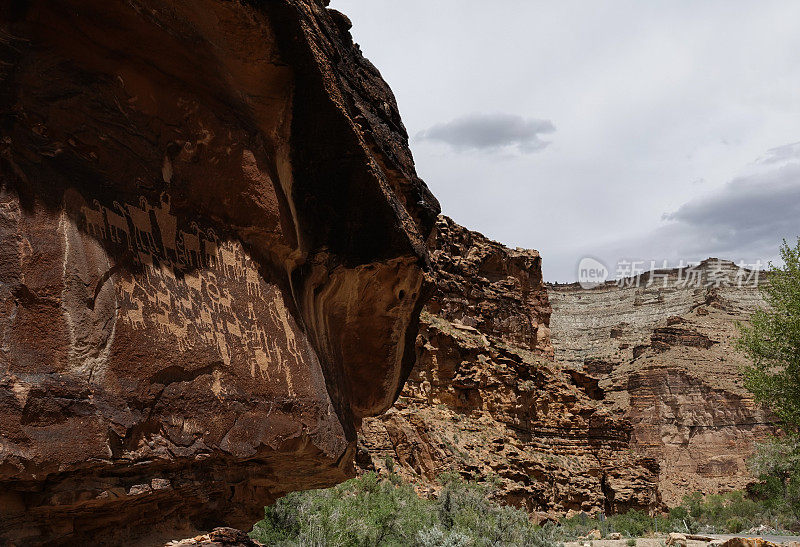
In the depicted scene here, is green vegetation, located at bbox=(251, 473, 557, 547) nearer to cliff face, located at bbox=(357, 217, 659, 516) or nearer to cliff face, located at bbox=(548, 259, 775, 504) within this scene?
cliff face, located at bbox=(357, 217, 659, 516)

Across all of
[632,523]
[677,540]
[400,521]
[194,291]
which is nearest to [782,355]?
[677,540]

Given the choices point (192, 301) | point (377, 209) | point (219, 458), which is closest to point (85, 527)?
point (219, 458)

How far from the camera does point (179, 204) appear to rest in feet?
11.8

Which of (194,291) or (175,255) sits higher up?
(175,255)

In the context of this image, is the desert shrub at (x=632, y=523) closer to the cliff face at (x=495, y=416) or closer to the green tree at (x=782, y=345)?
the cliff face at (x=495, y=416)

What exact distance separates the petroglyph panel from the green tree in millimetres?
16374

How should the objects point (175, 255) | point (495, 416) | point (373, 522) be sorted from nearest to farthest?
1. point (175, 255)
2. point (373, 522)
3. point (495, 416)

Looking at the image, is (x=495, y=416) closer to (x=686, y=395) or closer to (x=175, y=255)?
(x=175, y=255)

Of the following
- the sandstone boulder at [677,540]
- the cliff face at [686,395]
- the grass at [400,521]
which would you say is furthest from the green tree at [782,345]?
the cliff face at [686,395]

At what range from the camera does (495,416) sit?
2902cm

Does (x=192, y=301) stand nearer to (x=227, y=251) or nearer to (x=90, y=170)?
(x=227, y=251)

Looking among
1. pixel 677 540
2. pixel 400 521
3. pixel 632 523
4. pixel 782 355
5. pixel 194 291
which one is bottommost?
pixel 632 523

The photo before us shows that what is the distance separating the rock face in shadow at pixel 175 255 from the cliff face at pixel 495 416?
15.0 m

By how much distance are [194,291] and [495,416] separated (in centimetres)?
2688
